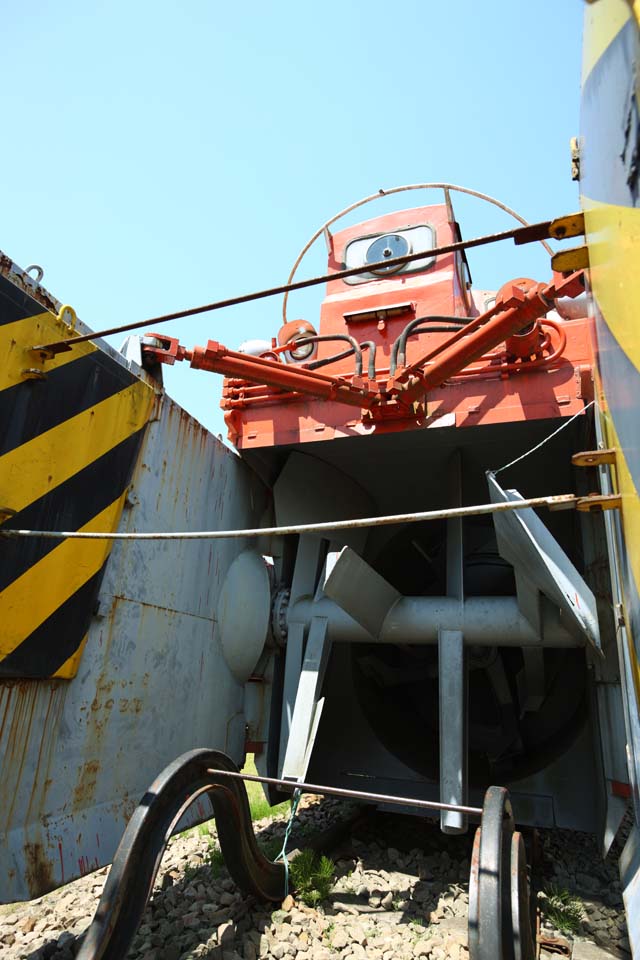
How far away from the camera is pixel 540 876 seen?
329cm

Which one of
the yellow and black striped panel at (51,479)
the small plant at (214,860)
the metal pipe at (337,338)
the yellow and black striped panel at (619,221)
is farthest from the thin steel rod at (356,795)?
the metal pipe at (337,338)

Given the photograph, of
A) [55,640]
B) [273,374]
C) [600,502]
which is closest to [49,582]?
[55,640]

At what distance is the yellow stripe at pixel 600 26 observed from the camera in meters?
0.90

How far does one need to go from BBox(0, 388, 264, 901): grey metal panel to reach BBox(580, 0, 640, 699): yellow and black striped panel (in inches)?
78.7

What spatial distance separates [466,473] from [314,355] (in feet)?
4.58

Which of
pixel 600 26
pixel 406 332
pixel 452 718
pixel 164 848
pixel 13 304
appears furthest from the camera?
pixel 406 332

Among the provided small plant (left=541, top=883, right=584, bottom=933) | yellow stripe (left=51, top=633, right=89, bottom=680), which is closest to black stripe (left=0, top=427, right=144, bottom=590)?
yellow stripe (left=51, top=633, right=89, bottom=680)

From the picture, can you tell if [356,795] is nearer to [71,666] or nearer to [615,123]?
[71,666]

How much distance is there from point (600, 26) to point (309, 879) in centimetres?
316

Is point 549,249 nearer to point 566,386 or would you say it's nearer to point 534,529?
point 566,386

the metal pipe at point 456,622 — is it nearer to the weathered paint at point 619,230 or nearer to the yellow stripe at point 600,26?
the weathered paint at point 619,230

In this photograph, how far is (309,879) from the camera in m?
2.74

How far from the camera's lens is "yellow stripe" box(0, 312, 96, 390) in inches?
83.7

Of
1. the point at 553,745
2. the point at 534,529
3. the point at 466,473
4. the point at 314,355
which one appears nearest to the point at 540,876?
the point at 553,745
